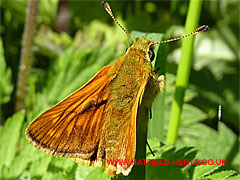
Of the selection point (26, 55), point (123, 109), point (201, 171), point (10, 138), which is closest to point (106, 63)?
point (26, 55)

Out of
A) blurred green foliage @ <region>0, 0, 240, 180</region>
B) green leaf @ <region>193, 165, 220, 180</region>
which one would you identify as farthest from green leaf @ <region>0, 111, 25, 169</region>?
green leaf @ <region>193, 165, 220, 180</region>

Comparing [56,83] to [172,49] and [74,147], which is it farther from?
[74,147]

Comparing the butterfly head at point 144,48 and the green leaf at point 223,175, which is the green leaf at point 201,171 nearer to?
the green leaf at point 223,175

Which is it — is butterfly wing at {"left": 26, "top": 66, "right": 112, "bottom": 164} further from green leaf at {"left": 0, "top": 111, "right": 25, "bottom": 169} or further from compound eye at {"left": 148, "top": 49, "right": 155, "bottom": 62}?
green leaf at {"left": 0, "top": 111, "right": 25, "bottom": 169}

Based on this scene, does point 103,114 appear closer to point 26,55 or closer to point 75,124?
point 75,124

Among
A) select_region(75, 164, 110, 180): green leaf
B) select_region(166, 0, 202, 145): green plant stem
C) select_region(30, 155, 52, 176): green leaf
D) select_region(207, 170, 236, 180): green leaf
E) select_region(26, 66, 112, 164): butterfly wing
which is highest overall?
select_region(166, 0, 202, 145): green plant stem

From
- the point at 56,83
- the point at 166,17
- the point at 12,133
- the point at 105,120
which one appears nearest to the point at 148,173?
the point at 105,120

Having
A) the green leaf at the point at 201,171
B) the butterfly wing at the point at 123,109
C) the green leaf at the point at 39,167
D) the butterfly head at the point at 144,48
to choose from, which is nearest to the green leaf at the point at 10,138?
the green leaf at the point at 39,167

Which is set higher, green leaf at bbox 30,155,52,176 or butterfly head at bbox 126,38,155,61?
butterfly head at bbox 126,38,155,61
